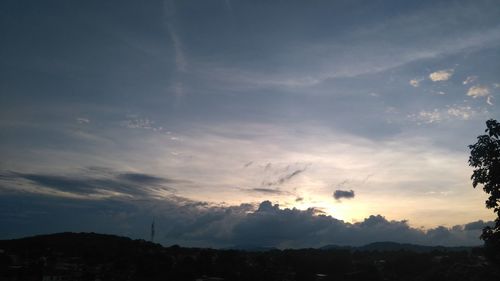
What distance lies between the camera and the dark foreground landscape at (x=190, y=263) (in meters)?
115

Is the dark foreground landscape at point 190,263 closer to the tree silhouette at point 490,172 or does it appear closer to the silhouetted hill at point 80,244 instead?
the silhouetted hill at point 80,244

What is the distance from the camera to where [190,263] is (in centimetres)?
14212

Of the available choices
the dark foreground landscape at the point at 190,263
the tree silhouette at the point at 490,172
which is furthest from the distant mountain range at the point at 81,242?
the tree silhouette at the point at 490,172

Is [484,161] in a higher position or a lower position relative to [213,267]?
higher

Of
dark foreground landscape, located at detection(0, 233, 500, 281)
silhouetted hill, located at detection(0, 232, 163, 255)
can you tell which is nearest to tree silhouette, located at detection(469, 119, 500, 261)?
dark foreground landscape, located at detection(0, 233, 500, 281)

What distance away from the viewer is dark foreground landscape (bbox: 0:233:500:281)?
115250 millimetres

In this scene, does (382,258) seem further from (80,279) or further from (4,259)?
(4,259)

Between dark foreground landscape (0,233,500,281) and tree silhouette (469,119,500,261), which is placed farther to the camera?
dark foreground landscape (0,233,500,281)

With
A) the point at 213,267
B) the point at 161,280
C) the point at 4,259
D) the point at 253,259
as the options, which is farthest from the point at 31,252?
the point at 253,259

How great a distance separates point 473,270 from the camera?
357ft

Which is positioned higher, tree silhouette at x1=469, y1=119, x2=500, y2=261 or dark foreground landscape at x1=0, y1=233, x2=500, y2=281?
tree silhouette at x1=469, y1=119, x2=500, y2=261

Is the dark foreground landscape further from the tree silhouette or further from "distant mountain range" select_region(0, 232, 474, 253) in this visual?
the tree silhouette

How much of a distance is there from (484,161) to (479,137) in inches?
72.9

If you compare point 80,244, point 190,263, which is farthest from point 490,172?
point 80,244
